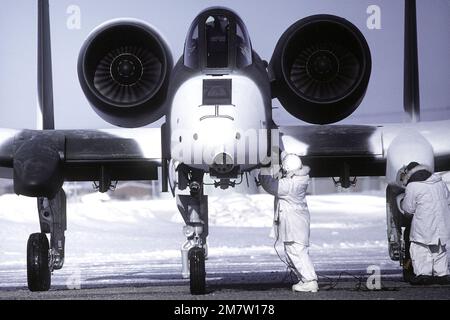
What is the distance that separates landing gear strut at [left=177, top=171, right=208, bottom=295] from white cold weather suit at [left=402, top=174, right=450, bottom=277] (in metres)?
2.39

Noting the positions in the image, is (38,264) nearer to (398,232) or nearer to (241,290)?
(241,290)

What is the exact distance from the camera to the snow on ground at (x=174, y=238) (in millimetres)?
18828

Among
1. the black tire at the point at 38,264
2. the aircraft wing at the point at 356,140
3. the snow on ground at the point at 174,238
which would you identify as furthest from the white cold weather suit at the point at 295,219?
the snow on ground at the point at 174,238

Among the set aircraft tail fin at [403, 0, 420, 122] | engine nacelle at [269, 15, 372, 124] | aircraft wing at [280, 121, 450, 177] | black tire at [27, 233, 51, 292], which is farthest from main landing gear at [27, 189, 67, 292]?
aircraft tail fin at [403, 0, 420, 122]

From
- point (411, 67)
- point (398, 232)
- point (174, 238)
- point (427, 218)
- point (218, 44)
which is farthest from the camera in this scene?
point (174, 238)

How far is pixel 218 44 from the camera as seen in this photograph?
10156 millimetres

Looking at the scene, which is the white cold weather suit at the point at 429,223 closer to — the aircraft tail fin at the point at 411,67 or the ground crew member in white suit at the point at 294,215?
the ground crew member in white suit at the point at 294,215

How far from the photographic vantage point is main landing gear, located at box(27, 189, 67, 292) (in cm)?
1127

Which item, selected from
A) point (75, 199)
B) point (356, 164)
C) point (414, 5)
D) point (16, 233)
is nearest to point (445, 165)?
point (356, 164)

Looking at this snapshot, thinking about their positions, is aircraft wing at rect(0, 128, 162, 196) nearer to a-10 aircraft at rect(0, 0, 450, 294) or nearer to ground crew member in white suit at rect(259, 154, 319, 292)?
a-10 aircraft at rect(0, 0, 450, 294)

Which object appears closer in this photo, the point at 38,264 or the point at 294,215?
the point at 294,215

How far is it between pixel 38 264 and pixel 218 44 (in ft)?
11.2

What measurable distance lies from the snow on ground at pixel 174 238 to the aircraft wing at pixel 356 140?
475 centimetres

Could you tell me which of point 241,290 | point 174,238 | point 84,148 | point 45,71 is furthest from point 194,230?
point 174,238
